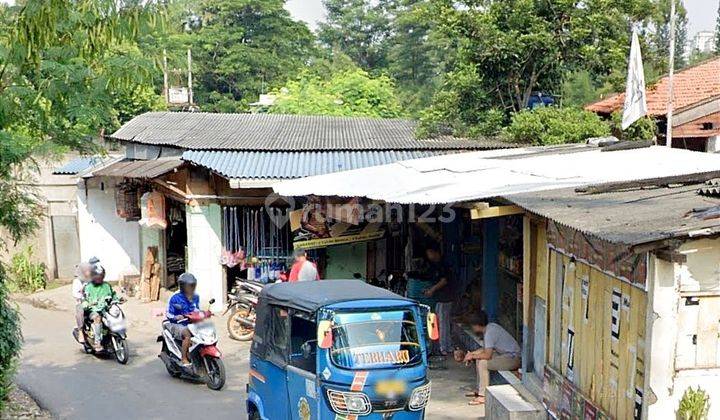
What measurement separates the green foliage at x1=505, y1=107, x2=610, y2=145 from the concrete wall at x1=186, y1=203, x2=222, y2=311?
6.04 m

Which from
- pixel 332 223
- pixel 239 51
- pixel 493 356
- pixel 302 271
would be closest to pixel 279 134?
pixel 332 223

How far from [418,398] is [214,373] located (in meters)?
4.13

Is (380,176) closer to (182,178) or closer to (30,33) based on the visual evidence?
(182,178)

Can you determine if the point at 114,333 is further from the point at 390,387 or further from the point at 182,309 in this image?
the point at 390,387

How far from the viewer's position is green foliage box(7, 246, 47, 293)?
18594 millimetres

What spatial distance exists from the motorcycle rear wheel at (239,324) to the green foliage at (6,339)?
548 cm

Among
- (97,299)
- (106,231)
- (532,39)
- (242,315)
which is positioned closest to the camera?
(97,299)

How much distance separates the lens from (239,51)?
137 feet

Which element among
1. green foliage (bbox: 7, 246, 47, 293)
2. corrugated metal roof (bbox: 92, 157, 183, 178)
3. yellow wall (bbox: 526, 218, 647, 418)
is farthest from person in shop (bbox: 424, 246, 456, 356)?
green foliage (bbox: 7, 246, 47, 293)

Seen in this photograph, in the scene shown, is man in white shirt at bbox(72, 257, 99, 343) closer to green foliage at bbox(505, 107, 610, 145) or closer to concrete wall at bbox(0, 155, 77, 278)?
concrete wall at bbox(0, 155, 77, 278)

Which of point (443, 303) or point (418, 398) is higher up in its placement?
point (418, 398)

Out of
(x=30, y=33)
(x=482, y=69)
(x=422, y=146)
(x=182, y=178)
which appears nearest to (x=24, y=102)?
(x=30, y=33)

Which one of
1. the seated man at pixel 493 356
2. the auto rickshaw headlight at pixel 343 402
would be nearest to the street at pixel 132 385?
the seated man at pixel 493 356

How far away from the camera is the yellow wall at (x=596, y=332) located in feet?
21.3
